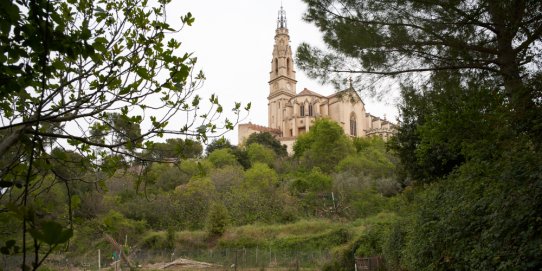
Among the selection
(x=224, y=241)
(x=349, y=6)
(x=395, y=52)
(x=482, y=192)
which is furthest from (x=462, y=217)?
(x=224, y=241)

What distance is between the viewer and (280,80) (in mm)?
65625

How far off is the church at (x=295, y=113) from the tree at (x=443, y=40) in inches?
1890

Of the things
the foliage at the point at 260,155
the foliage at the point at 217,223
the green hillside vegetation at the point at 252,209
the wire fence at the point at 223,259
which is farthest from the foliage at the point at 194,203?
the foliage at the point at 260,155

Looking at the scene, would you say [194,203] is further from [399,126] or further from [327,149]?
[399,126]

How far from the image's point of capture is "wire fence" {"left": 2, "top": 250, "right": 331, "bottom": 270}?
19.4m

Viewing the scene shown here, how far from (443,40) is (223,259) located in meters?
18.0

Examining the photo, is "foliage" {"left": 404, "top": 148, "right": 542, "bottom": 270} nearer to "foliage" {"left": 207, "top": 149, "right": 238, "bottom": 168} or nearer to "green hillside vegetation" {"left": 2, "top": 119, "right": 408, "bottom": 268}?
"green hillside vegetation" {"left": 2, "top": 119, "right": 408, "bottom": 268}

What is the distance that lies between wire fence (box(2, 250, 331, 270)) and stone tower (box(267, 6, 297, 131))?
38.6m

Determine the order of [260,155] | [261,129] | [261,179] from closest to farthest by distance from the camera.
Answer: [261,179], [260,155], [261,129]

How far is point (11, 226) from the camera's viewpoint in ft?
10.1

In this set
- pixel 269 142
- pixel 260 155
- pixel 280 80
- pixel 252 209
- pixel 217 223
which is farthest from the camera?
pixel 280 80

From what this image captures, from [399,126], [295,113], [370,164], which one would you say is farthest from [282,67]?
[399,126]

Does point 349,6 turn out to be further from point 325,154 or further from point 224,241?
point 325,154

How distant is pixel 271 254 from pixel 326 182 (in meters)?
12.4
